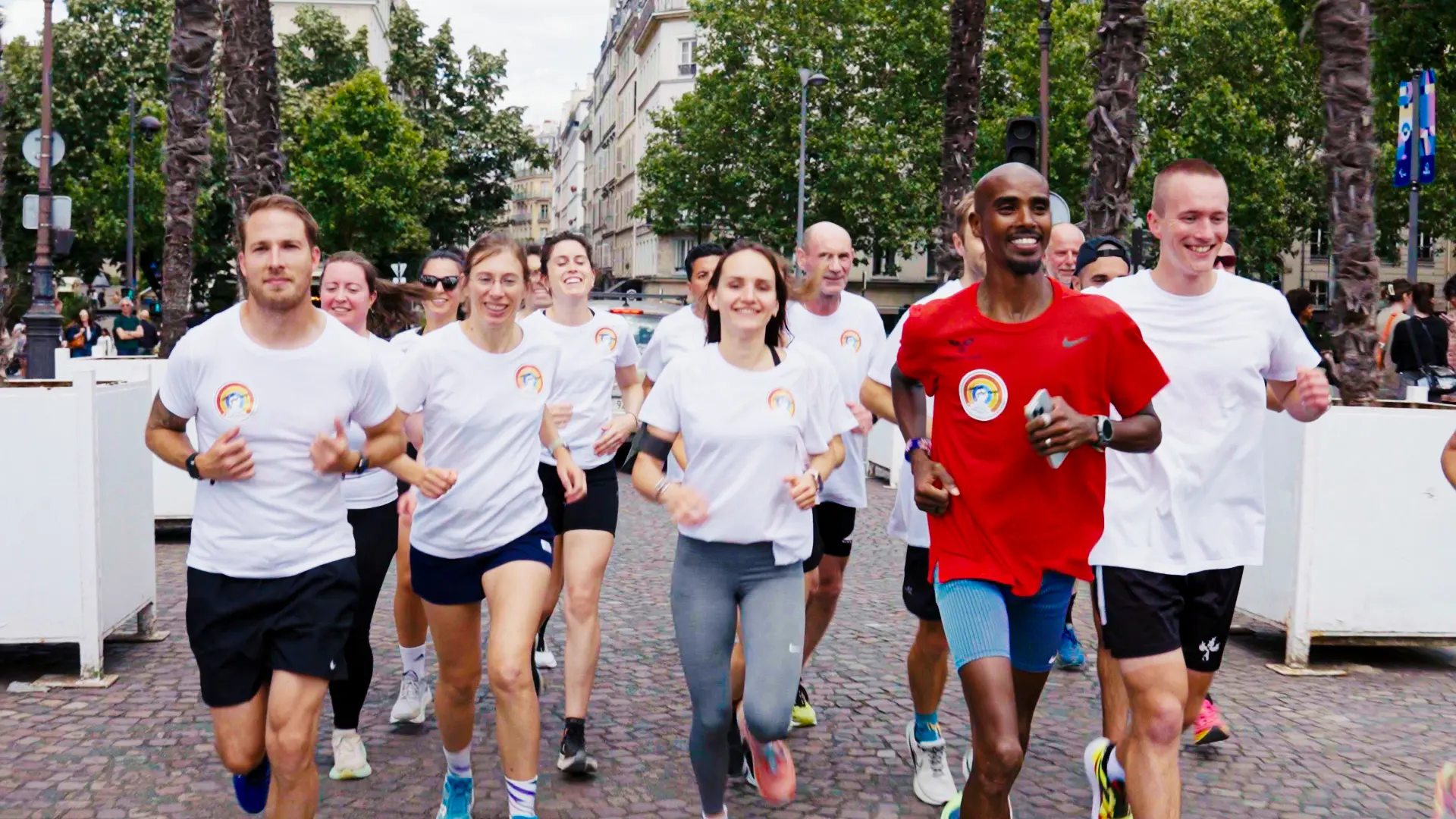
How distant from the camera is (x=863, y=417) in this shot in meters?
5.85

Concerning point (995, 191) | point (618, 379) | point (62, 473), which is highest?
point (995, 191)

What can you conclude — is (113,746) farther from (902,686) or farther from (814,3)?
(814,3)

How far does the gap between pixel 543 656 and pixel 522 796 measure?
2866 millimetres

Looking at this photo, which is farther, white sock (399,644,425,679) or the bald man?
the bald man

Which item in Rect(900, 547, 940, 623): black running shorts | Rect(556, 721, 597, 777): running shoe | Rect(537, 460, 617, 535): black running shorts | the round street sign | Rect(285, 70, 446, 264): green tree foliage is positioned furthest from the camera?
Rect(285, 70, 446, 264): green tree foliage

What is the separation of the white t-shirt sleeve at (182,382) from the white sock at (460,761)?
145 centimetres

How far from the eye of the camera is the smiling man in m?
4.36

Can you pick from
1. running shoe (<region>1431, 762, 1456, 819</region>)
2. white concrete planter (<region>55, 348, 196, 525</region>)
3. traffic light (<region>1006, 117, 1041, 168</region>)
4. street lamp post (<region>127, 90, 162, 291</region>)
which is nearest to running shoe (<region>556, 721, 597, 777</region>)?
running shoe (<region>1431, 762, 1456, 819</region>)

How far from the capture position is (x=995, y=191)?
4.15 m

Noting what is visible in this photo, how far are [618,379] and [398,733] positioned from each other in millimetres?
1895

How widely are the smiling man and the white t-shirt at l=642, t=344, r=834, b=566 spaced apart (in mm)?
953

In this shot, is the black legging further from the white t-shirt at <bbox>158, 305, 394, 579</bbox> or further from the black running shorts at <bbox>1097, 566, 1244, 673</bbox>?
the black running shorts at <bbox>1097, 566, 1244, 673</bbox>

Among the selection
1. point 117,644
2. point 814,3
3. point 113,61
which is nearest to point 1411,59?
point 117,644

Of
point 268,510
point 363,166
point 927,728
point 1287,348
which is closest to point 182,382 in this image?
point 268,510
